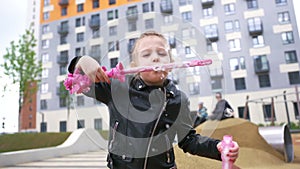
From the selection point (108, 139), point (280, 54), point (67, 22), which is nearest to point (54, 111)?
point (67, 22)

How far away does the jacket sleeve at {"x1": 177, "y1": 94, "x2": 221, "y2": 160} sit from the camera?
1.64 feet

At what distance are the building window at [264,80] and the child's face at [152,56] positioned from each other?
8120mm

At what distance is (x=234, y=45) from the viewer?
22.4 ft

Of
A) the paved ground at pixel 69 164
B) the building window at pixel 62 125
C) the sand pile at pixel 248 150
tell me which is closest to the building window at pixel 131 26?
the sand pile at pixel 248 150

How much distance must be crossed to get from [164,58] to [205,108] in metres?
0.21

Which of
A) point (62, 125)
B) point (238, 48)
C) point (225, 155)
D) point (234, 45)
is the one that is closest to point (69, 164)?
point (225, 155)

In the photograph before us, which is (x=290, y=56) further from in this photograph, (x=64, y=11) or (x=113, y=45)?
(x=113, y=45)

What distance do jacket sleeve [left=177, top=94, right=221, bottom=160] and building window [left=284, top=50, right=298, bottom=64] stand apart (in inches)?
315

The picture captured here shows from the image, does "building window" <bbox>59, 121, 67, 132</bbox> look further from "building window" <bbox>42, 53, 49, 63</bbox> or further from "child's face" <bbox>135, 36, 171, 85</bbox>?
"child's face" <bbox>135, 36, 171, 85</bbox>

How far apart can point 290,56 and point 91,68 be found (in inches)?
325

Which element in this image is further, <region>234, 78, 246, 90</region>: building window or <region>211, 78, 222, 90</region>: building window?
<region>234, 78, 246, 90</region>: building window

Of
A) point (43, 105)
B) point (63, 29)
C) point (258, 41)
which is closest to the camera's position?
point (258, 41)

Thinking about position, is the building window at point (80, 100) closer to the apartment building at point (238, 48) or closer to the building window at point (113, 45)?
the building window at point (113, 45)

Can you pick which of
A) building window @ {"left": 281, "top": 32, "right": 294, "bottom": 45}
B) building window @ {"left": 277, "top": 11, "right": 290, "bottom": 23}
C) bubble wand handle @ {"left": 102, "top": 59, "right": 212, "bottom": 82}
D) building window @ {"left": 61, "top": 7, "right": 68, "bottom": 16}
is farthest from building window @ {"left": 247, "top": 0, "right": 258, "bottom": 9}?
bubble wand handle @ {"left": 102, "top": 59, "right": 212, "bottom": 82}
